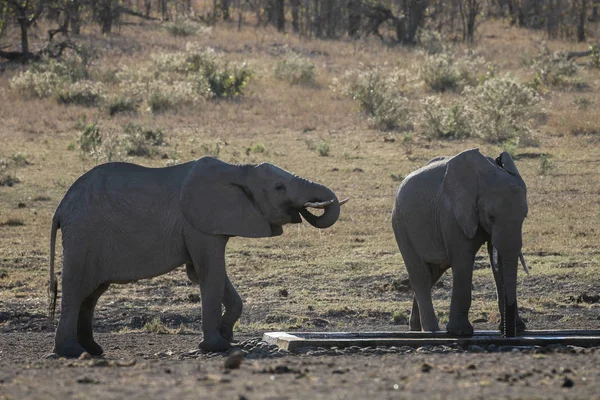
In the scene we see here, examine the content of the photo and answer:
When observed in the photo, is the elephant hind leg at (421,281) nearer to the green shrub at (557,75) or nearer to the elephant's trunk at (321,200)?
the elephant's trunk at (321,200)

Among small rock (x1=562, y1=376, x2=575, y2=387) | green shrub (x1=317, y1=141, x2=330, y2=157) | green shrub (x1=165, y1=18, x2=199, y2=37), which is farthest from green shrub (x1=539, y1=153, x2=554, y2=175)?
green shrub (x1=165, y1=18, x2=199, y2=37)

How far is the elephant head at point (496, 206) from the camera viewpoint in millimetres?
10055

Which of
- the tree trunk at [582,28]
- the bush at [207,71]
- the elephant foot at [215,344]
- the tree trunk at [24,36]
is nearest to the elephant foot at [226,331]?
the elephant foot at [215,344]

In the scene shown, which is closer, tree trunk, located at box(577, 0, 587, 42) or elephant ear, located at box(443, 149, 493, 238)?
elephant ear, located at box(443, 149, 493, 238)

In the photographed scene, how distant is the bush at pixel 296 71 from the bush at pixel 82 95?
560cm

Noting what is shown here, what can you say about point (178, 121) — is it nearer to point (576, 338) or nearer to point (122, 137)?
point (122, 137)

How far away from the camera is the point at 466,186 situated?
418 inches

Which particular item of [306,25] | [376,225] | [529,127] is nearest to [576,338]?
[376,225]

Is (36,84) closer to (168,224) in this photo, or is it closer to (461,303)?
(168,224)

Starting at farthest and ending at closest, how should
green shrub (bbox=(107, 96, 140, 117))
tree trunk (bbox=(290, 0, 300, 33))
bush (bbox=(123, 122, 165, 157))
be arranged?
tree trunk (bbox=(290, 0, 300, 33)) → green shrub (bbox=(107, 96, 140, 117)) → bush (bbox=(123, 122, 165, 157))

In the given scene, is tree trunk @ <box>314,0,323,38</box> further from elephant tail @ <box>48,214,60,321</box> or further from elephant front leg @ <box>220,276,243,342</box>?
elephant front leg @ <box>220,276,243,342</box>

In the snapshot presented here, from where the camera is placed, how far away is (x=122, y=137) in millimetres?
24719

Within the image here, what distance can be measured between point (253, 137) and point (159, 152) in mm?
2702

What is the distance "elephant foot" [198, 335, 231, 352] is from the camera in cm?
998
